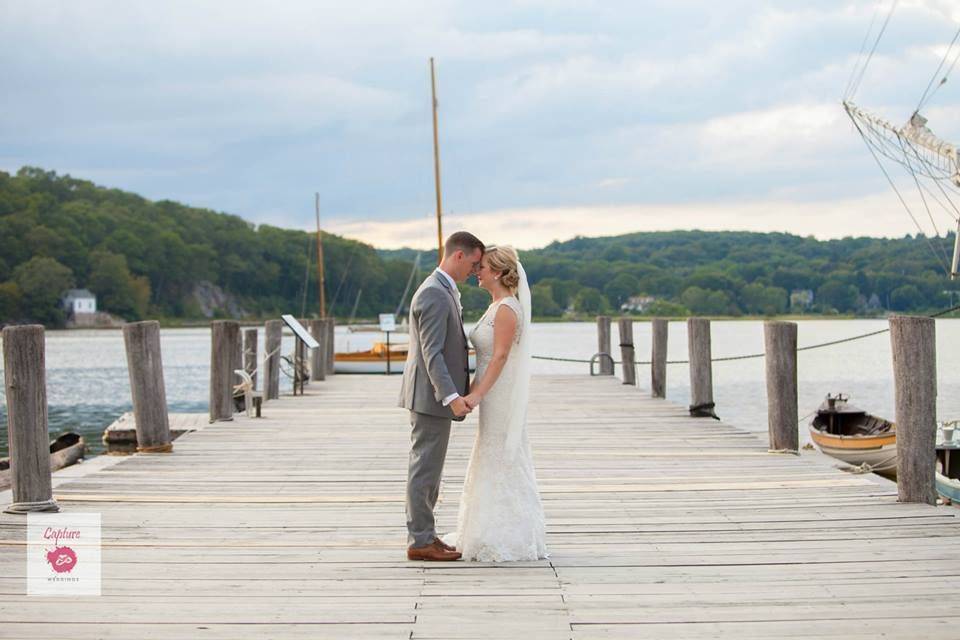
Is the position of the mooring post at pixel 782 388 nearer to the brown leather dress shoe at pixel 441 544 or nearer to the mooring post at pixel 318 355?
the brown leather dress shoe at pixel 441 544

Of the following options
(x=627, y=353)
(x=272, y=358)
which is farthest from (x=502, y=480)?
(x=627, y=353)

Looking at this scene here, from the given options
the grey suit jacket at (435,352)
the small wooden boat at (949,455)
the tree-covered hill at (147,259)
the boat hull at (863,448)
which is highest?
the tree-covered hill at (147,259)

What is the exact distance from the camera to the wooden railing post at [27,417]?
6.81m

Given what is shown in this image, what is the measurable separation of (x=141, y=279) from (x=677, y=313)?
57.0 metres

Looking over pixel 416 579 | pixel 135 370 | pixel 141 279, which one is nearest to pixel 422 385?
pixel 416 579

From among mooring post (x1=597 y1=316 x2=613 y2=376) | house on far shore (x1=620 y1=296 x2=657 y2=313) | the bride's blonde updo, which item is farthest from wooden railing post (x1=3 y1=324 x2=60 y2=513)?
house on far shore (x1=620 y1=296 x2=657 y2=313)

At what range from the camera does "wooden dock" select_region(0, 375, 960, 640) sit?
4.59 metres

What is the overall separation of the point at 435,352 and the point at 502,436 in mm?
620

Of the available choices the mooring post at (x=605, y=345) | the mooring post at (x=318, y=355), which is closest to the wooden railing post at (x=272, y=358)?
the mooring post at (x=318, y=355)

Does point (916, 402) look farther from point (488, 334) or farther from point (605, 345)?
point (605, 345)

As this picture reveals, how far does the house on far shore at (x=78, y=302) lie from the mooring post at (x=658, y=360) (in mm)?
102609

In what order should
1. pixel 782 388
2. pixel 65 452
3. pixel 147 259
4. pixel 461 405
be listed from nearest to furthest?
pixel 461 405 → pixel 782 388 → pixel 65 452 → pixel 147 259

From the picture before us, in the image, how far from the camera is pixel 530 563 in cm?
563

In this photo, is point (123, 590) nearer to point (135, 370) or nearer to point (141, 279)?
point (135, 370)
